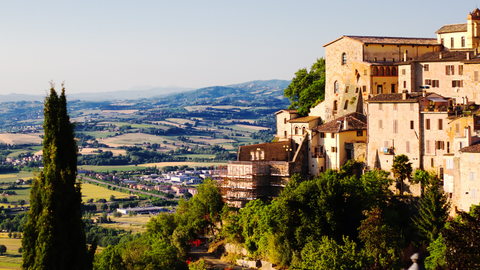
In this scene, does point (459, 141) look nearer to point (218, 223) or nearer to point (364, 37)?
point (364, 37)

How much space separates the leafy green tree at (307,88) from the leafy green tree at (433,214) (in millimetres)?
25373

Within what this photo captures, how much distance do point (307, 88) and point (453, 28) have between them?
1849 centimetres

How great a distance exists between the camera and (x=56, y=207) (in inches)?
1134

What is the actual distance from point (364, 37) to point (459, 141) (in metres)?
22.3


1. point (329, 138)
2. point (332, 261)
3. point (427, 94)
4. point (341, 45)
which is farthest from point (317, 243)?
point (341, 45)

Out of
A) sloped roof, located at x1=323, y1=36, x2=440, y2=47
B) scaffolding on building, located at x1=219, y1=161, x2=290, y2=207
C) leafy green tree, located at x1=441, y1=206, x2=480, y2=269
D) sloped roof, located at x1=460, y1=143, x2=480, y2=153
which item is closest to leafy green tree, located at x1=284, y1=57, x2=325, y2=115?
sloped roof, located at x1=323, y1=36, x2=440, y2=47

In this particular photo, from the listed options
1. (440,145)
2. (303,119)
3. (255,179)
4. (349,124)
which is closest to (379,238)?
(440,145)

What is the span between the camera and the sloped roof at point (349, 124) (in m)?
63.2

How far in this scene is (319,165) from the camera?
2554 inches

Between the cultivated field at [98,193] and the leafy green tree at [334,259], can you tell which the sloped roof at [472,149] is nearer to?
the leafy green tree at [334,259]

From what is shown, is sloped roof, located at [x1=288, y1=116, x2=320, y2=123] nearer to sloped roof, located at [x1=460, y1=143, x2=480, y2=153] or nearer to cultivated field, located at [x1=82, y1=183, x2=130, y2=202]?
sloped roof, located at [x1=460, y1=143, x2=480, y2=153]

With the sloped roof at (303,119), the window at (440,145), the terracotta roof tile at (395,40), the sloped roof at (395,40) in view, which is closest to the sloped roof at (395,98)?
the window at (440,145)

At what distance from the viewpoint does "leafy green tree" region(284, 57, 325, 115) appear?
77500mm

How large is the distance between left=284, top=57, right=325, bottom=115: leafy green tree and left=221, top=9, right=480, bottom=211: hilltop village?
3.61m
